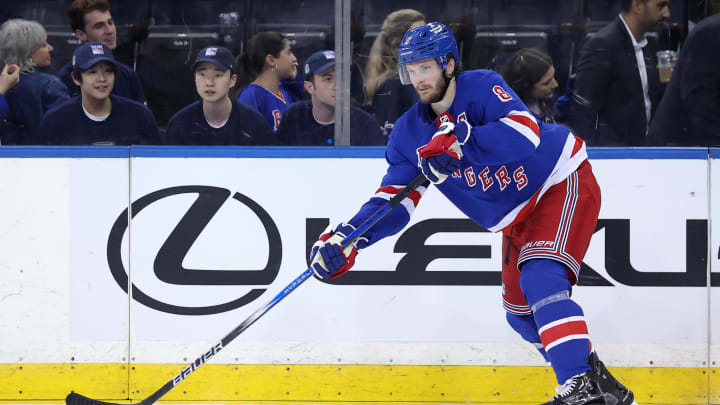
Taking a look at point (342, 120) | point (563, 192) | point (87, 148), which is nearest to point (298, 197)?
point (342, 120)

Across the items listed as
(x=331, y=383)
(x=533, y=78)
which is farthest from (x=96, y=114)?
(x=533, y=78)

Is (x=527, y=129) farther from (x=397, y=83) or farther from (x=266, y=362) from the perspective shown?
(x=266, y=362)

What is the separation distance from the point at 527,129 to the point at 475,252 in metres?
0.79

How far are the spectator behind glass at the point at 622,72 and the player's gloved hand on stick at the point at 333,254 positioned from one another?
1049mm

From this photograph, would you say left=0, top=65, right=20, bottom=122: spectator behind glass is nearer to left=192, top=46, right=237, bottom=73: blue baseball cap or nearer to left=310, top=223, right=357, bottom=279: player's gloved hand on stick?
left=192, top=46, right=237, bottom=73: blue baseball cap

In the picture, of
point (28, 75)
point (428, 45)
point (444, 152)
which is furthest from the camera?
point (28, 75)

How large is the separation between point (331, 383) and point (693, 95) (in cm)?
168

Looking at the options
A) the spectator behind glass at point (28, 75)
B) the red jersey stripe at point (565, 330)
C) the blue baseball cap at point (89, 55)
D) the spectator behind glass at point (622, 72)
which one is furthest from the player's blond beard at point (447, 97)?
the spectator behind glass at point (28, 75)

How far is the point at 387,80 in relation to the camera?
9.71ft

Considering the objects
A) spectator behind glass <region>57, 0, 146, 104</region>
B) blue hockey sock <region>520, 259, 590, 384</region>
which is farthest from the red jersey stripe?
spectator behind glass <region>57, 0, 146, 104</region>

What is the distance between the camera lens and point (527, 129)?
7.14 feet

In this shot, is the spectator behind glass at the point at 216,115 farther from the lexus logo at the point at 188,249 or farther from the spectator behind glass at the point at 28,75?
the spectator behind glass at the point at 28,75

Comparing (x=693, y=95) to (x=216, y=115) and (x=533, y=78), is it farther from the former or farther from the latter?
(x=216, y=115)

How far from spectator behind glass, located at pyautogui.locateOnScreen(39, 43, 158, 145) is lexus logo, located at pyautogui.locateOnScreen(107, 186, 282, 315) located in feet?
0.90
